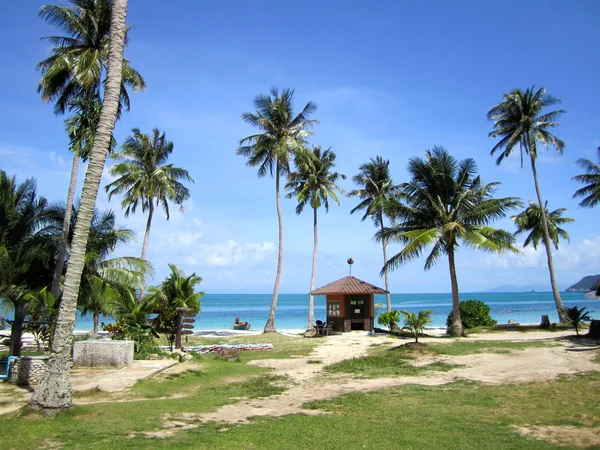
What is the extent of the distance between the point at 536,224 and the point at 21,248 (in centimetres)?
3880

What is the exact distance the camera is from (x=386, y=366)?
49.6 feet

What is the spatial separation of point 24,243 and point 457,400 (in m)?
15.2

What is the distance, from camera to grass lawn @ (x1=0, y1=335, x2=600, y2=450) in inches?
264

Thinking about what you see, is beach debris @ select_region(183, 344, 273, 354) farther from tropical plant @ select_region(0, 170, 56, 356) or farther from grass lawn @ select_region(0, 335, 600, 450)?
grass lawn @ select_region(0, 335, 600, 450)

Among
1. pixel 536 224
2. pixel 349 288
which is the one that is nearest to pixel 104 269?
pixel 349 288

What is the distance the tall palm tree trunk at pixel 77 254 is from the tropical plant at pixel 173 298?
10.6 m

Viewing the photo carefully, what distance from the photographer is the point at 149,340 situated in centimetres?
1627

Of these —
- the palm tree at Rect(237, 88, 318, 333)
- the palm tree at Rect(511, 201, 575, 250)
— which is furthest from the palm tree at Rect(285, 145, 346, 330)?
the palm tree at Rect(511, 201, 575, 250)

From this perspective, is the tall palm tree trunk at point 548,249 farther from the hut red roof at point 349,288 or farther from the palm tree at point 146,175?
the palm tree at point 146,175

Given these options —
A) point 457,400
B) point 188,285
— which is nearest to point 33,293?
point 188,285

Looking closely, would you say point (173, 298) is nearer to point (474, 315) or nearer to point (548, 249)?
point (474, 315)

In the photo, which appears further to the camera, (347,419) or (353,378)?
(353,378)

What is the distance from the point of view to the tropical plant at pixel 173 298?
19.5 metres

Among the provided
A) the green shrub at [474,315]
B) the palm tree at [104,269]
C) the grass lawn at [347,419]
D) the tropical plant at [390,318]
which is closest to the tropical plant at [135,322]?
the palm tree at [104,269]
